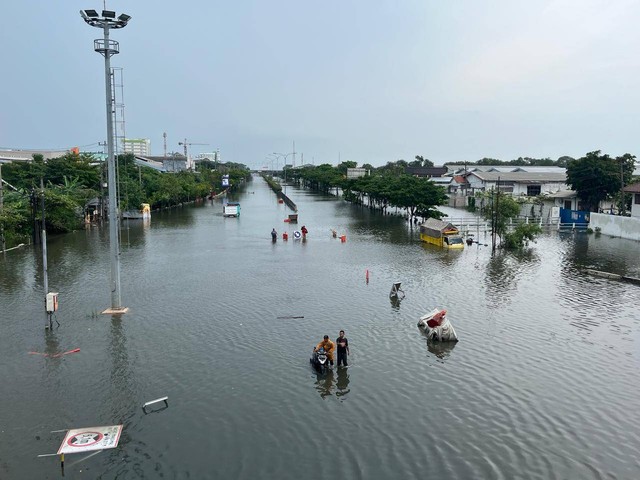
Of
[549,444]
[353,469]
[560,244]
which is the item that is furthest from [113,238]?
[560,244]

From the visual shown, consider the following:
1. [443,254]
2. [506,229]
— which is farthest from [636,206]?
[443,254]

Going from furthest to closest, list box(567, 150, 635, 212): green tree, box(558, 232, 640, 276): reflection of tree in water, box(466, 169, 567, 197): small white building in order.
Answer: box(466, 169, 567, 197): small white building → box(567, 150, 635, 212): green tree → box(558, 232, 640, 276): reflection of tree in water

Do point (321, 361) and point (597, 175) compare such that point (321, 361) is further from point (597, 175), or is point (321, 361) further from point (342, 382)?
point (597, 175)

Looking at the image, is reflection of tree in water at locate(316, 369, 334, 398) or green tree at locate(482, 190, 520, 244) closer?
reflection of tree in water at locate(316, 369, 334, 398)

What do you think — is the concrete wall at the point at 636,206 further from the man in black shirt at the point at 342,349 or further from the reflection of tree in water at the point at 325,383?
the reflection of tree in water at the point at 325,383

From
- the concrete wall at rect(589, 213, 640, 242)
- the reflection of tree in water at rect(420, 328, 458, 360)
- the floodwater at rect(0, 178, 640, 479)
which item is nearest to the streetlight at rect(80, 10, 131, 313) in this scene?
the floodwater at rect(0, 178, 640, 479)

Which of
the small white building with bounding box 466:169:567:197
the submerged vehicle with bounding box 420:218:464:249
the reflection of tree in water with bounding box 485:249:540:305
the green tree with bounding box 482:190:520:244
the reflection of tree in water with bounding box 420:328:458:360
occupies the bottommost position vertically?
the reflection of tree in water with bounding box 420:328:458:360

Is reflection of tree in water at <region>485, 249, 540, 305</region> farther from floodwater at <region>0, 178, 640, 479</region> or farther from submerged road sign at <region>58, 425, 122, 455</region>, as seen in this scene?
submerged road sign at <region>58, 425, 122, 455</region>

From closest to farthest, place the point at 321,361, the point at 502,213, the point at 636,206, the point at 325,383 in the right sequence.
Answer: the point at 325,383, the point at 321,361, the point at 502,213, the point at 636,206

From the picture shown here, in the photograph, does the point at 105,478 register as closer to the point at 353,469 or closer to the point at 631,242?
the point at 353,469
